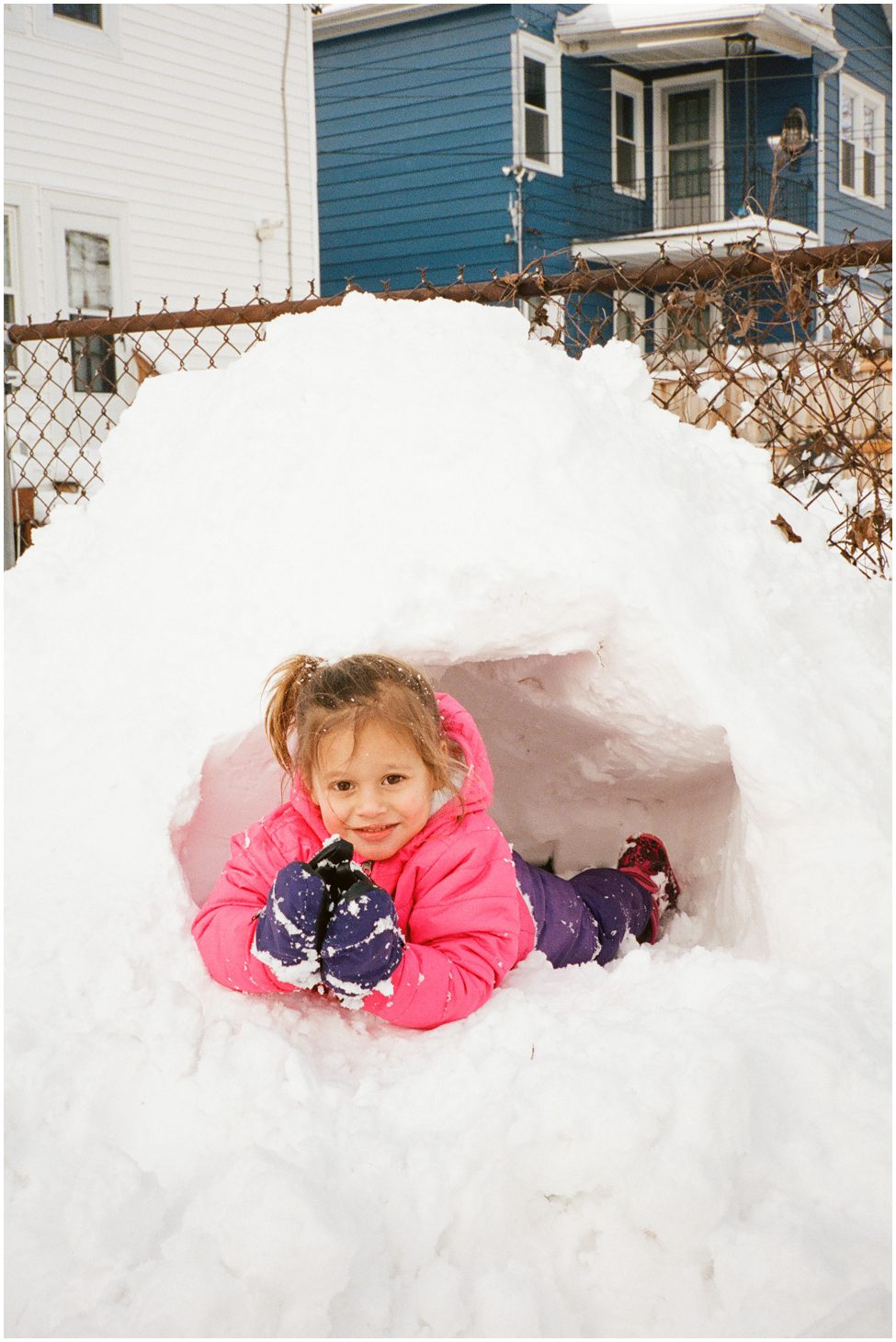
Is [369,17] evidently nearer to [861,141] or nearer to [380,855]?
[861,141]

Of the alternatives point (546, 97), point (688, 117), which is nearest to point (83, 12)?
point (546, 97)

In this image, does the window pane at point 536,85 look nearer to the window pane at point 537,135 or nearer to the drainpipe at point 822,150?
the window pane at point 537,135

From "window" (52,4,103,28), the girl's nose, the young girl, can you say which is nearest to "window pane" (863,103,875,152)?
"window" (52,4,103,28)

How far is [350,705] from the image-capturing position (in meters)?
2.22

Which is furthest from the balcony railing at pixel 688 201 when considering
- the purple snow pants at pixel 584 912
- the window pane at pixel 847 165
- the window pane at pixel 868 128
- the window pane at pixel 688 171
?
the purple snow pants at pixel 584 912

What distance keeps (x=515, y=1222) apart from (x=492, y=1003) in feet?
1.87

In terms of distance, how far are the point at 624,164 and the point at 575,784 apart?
14.4 m

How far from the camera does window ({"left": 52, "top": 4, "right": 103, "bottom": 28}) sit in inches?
370

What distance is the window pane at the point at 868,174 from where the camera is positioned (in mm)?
16703

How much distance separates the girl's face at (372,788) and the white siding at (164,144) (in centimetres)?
848

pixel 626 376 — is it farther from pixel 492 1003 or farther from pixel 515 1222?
pixel 515 1222

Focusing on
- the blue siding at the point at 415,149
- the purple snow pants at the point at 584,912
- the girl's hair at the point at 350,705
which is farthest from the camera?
the blue siding at the point at 415,149

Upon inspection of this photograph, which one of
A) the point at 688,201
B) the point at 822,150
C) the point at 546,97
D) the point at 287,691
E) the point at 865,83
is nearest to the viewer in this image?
the point at 287,691

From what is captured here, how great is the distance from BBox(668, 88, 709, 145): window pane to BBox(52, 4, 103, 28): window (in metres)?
9.07
